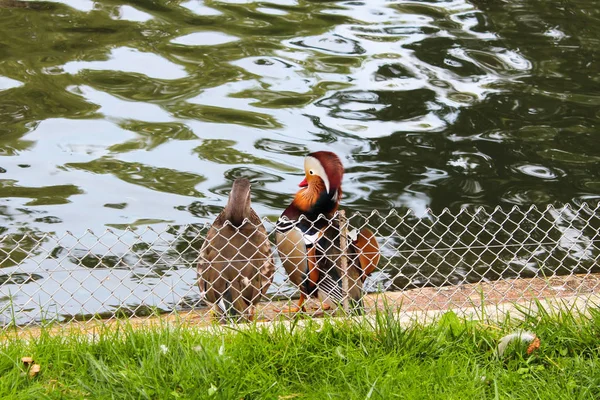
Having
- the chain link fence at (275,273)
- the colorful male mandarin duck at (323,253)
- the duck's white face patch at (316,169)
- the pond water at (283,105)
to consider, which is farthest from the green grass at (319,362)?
the pond water at (283,105)

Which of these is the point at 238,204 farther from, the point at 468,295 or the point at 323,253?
the point at 468,295

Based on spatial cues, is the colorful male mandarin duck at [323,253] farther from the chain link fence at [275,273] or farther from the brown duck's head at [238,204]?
the brown duck's head at [238,204]

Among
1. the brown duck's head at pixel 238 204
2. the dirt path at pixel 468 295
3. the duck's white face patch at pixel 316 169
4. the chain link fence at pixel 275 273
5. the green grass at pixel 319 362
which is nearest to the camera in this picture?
the green grass at pixel 319 362

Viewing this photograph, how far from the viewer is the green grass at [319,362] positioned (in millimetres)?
3791

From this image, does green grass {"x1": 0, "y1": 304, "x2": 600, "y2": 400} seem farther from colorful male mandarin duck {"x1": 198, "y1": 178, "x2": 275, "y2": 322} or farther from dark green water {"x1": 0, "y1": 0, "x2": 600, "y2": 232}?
dark green water {"x1": 0, "y1": 0, "x2": 600, "y2": 232}

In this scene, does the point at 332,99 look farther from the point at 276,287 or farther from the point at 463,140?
the point at 276,287

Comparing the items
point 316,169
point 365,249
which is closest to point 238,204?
point 316,169

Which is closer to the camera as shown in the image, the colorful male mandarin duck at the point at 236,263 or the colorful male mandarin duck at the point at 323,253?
the colorful male mandarin duck at the point at 236,263

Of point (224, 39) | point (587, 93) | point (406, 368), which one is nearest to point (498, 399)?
point (406, 368)

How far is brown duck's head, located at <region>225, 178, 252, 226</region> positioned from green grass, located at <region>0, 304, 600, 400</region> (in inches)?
50.0

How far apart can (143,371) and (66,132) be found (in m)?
6.05

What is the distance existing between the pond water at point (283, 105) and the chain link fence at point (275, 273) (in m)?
0.46

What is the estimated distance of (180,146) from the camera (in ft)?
30.5

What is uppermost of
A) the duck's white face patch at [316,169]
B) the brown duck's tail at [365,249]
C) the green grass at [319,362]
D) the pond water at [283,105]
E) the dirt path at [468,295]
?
the green grass at [319,362]
